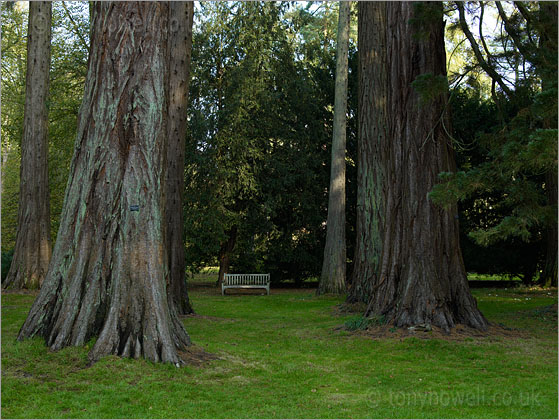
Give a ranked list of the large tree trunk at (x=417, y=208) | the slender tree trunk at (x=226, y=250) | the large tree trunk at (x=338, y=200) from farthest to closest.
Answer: the slender tree trunk at (x=226, y=250) → the large tree trunk at (x=338, y=200) → the large tree trunk at (x=417, y=208)

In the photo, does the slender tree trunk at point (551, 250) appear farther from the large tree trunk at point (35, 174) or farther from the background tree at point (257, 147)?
the large tree trunk at point (35, 174)

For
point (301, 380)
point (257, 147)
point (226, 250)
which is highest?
point (257, 147)

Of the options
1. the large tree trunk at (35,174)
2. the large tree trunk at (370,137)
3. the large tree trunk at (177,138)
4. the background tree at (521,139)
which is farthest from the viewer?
the large tree trunk at (35,174)

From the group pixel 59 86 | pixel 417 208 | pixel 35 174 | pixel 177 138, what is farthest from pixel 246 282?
pixel 417 208

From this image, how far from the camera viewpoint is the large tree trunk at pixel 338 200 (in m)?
16.0

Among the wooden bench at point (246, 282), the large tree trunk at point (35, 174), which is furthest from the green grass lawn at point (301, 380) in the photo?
the wooden bench at point (246, 282)

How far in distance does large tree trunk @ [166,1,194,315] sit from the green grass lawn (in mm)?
2394

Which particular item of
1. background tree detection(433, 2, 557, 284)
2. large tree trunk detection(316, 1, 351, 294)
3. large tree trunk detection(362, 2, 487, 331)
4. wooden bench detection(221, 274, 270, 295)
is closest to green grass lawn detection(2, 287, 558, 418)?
large tree trunk detection(362, 2, 487, 331)

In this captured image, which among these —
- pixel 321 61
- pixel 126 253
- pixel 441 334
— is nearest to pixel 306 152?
pixel 321 61

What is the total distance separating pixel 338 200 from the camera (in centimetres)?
1648

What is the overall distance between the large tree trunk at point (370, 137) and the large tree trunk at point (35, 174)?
8129mm

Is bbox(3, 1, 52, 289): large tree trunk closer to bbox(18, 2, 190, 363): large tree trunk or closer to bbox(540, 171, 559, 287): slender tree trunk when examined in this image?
bbox(18, 2, 190, 363): large tree trunk

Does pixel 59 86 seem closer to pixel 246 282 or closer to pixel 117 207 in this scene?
pixel 246 282

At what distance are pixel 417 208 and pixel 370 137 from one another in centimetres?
478
